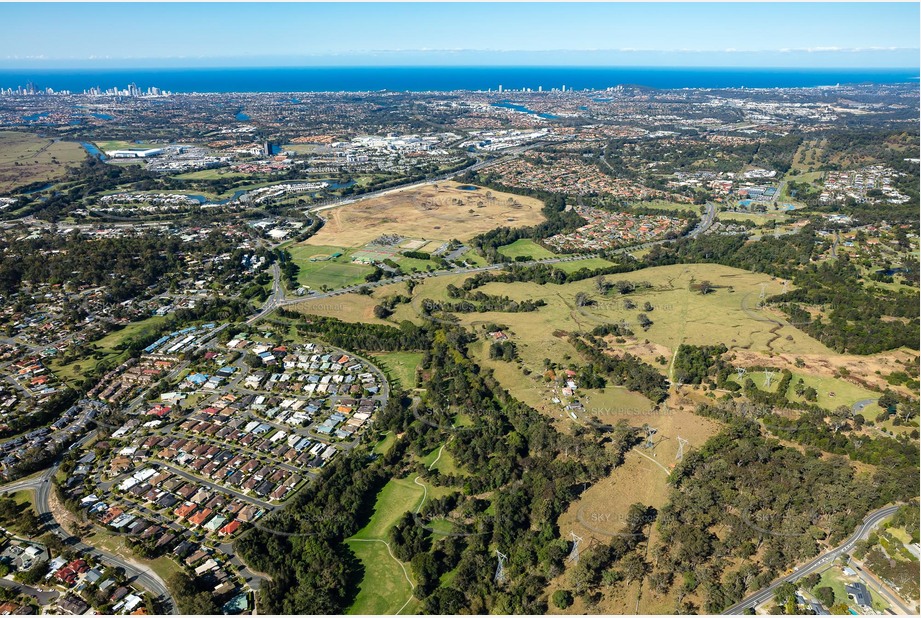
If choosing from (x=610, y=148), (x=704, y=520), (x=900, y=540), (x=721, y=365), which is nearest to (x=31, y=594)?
(x=704, y=520)

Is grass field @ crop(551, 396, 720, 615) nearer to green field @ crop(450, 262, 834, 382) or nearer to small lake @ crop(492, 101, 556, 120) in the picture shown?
green field @ crop(450, 262, 834, 382)

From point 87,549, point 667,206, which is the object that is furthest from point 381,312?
point 667,206

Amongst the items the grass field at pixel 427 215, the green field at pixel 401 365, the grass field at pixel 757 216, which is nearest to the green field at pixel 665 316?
the green field at pixel 401 365

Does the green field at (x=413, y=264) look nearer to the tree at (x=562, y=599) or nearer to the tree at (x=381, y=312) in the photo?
the tree at (x=381, y=312)

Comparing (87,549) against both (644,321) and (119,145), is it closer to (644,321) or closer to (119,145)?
(644,321)

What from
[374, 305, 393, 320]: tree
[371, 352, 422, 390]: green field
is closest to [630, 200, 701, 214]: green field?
[374, 305, 393, 320]: tree

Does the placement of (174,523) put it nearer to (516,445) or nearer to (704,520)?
(516,445)
